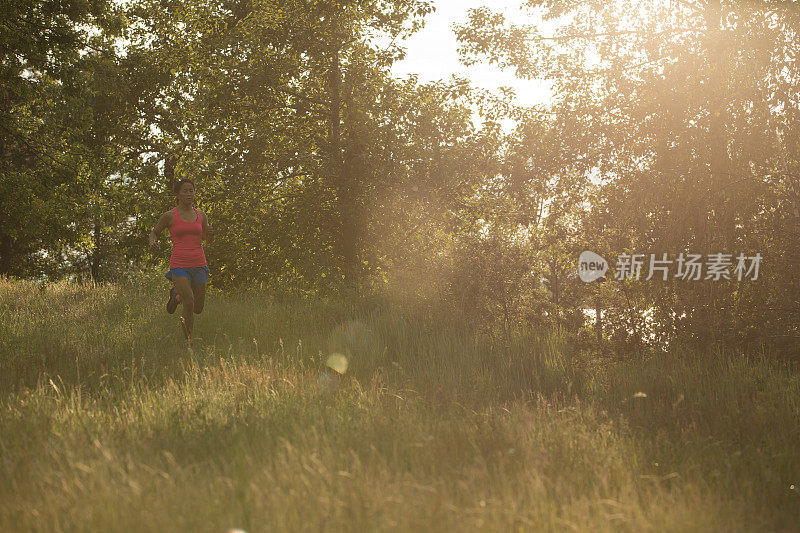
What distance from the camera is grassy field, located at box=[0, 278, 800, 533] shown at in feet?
10.5

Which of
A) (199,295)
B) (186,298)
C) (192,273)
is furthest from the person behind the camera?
(199,295)

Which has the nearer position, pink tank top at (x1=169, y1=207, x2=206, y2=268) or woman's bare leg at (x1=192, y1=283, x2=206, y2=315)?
pink tank top at (x1=169, y1=207, x2=206, y2=268)

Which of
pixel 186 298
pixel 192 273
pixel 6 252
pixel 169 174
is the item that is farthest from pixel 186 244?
pixel 6 252

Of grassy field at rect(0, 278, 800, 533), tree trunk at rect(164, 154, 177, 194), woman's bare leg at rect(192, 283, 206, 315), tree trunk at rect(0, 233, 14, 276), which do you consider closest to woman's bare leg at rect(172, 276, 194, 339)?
woman's bare leg at rect(192, 283, 206, 315)

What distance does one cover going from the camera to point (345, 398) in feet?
17.8

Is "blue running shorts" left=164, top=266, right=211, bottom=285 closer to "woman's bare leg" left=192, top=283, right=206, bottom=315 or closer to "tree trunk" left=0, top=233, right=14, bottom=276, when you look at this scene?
"woman's bare leg" left=192, top=283, right=206, bottom=315

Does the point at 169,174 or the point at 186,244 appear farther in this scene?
the point at 169,174

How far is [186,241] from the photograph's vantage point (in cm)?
831

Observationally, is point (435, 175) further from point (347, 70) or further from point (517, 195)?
point (517, 195)

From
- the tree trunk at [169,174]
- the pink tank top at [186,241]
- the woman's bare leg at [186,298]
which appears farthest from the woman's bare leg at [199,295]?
the tree trunk at [169,174]

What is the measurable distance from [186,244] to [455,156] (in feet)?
19.3

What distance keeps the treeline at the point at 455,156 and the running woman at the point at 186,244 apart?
3907 mm

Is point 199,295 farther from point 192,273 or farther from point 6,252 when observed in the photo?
point 6,252

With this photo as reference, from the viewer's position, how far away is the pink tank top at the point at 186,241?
823cm
